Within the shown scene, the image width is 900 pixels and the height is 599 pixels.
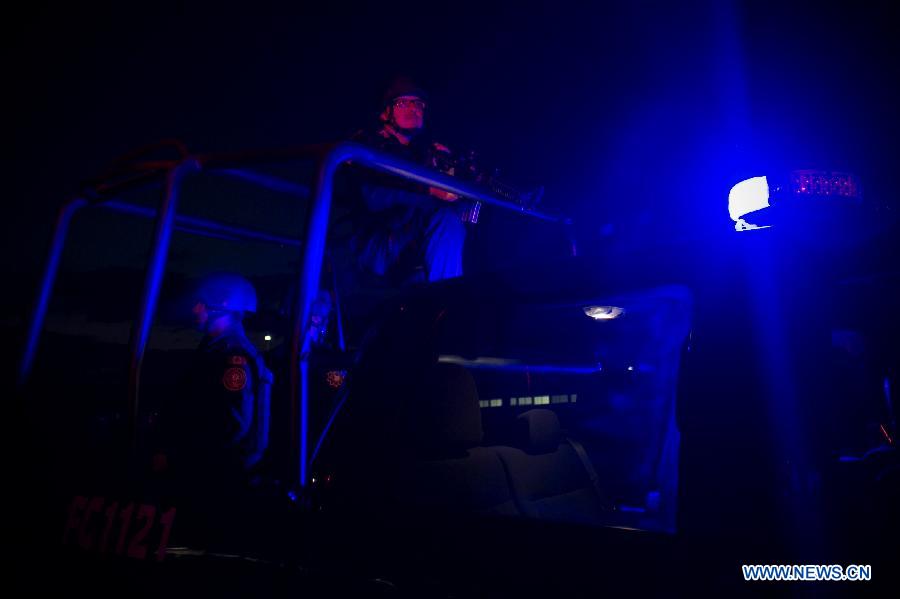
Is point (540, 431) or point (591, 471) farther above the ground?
point (540, 431)

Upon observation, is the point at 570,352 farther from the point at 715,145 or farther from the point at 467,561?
the point at 715,145

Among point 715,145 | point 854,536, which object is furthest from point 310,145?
point 715,145

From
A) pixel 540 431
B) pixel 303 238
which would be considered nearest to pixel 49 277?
pixel 303 238

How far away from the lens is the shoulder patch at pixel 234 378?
3.45m

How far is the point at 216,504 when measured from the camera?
1.92m

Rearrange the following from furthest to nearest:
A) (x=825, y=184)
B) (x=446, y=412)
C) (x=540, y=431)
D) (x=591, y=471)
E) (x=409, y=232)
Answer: (x=409, y=232) < (x=591, y=471) < (x=540, y=431) < (x=446, y=412) < (x=825, y=184)

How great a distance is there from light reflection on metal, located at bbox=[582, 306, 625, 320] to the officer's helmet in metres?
2.91

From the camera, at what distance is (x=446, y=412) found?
5.72 ft

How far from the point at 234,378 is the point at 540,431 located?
2078 millimetres

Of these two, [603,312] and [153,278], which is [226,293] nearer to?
[153,278]

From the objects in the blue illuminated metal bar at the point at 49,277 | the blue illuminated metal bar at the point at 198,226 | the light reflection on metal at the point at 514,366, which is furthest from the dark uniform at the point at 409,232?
the blue illuminated metal bar at the point at 49,277

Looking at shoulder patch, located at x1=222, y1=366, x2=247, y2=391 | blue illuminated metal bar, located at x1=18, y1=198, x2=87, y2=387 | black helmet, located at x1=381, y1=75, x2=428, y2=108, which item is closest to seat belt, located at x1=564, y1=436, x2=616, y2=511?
shoulder patch, located at x1=222, y1=366, x2=247, y2=391

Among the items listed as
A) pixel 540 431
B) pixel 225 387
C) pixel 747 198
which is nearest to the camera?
pixel 747 198

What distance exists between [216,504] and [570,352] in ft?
4.83
